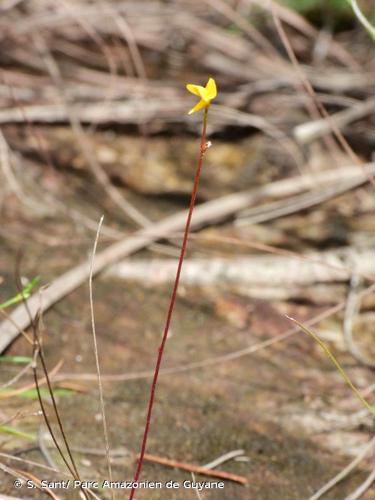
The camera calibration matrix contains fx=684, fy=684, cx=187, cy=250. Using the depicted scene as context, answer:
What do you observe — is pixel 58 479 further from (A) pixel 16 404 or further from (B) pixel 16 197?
(B) pixel 16 197

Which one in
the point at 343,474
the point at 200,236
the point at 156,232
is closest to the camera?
the point at 343,474

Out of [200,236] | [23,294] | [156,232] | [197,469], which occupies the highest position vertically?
[156,232]

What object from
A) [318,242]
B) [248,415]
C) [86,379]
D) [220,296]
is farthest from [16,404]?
[318,242]

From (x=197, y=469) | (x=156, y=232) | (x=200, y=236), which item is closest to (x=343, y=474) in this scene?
(x=197, y=469)

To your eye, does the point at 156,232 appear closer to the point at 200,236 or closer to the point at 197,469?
the point at 200,236

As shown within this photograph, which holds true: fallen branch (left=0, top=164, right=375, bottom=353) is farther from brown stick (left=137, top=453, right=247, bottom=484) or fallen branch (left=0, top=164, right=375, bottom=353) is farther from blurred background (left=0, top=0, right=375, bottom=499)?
brown stick (left=137, top=453, right=247, bottom=484)

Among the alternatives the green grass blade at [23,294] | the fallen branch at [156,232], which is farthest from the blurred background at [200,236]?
the green grass blade at [23,294]

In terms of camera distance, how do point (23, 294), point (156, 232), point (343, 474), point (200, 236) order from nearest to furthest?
point (23, 294) < point (343, 474) < point (200, 236) < point (156, 232)

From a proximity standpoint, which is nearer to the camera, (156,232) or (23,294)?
(23,294)

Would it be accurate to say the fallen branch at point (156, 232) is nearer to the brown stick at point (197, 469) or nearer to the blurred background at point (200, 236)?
the blurred background at point (200, 236)
